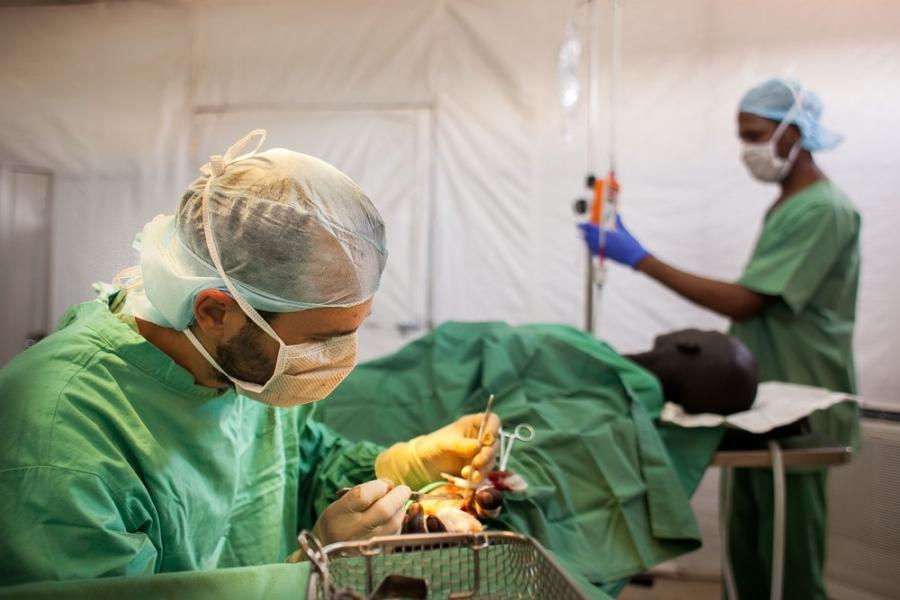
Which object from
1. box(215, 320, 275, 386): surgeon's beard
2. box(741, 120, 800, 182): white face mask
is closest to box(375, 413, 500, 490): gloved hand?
box(215, 320, 275, 386): surgeon's beard

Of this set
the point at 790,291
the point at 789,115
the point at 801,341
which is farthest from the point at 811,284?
the point at 789,115

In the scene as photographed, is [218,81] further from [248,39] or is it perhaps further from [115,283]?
[115,283]

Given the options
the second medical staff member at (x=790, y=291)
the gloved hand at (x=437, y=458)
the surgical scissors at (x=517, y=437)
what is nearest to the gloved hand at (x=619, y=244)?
the second medical staff member at (x=790, y=291)

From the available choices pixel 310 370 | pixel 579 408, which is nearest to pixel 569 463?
pixel 579 408

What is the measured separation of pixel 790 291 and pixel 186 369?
5.56ft

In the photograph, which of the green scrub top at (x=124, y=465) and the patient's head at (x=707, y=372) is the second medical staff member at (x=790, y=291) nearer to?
the patient's head at (x=707, y=372)

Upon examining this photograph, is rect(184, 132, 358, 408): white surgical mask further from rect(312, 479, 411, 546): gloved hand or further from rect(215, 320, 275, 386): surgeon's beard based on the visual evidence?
rect(312, 479, 411, 546): gloved hand

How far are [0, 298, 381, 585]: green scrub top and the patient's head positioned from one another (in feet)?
3.28

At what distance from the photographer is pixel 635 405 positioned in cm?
154

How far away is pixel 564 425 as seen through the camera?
57.6 inches

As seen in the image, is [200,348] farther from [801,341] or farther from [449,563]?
[801,341]

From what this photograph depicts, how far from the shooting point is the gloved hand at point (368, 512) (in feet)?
2.45

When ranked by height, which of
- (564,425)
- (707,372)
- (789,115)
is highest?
(789,115)

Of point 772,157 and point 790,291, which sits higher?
point 772,157
